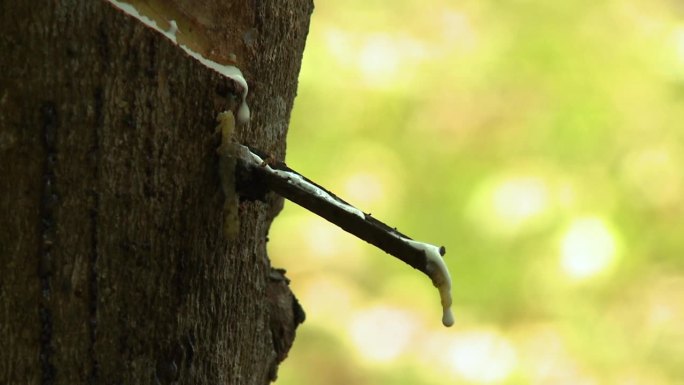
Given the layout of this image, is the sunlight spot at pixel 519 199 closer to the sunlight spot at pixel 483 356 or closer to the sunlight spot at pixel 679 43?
the sunlight spot at pixel 483 356

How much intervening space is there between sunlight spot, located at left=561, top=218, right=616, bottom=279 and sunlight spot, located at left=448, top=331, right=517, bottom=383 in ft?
0.75

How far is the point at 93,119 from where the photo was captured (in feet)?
1.46

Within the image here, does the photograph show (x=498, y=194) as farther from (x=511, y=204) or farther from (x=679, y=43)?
(x=679, y=43)

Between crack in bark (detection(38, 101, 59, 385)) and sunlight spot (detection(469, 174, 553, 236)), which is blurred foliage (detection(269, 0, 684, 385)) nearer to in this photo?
sunlight spot (detection(469, 174, 553, 236))

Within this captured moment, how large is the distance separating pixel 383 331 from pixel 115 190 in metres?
1.59

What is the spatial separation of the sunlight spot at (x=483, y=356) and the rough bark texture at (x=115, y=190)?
149 cm

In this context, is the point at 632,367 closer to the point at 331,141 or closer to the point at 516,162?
the point at 516,162

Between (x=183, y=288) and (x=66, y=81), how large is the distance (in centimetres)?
13

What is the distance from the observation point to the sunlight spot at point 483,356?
6.36ft

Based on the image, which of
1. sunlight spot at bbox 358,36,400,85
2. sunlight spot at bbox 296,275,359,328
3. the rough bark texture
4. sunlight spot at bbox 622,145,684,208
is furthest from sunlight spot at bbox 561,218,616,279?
the rough bark texture

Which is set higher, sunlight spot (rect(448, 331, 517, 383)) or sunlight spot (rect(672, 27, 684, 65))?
sunlight spot (rect(672, 27, 684, 65))

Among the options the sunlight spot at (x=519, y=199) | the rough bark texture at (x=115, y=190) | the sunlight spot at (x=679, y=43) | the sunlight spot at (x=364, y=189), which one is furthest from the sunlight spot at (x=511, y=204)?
the rough bark texture at (x=115, y=190)

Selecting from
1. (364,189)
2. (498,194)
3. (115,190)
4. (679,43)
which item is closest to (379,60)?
(364,189)

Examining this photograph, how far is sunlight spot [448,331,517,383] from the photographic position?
1939 millimetres
